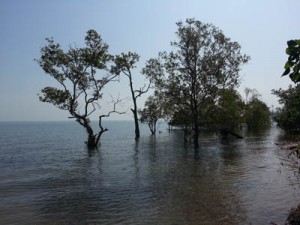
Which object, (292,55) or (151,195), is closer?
(292,55)

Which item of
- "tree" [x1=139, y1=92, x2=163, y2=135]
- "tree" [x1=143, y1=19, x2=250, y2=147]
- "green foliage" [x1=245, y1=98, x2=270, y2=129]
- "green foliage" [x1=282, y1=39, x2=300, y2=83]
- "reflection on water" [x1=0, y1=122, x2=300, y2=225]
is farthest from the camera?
"green foliage" [x1=245, y1=98, x2=270, y2=129]

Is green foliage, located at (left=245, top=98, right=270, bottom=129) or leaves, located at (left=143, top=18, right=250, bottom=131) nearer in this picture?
leaves, located at (left=143, top=18, right=250, bottom=131)

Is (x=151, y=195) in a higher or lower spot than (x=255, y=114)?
lower

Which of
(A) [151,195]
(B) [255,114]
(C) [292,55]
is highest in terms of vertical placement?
(B) [255,114]

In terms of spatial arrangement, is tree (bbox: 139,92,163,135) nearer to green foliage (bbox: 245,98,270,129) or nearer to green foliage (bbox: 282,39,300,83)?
green foliage (bbox: 245,98,270,129)

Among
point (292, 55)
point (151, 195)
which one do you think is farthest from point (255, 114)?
point (292, 55)

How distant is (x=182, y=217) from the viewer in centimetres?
1238

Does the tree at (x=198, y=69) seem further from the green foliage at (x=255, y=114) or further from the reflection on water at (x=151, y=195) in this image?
the green foliage at (x=255, y=114)

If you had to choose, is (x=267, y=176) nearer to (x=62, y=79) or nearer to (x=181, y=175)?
(x=181, y=175)

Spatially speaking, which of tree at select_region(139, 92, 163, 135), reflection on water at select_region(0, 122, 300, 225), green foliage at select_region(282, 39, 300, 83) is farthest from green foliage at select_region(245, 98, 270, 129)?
green foliage at select_region(282, 39, 300, 83)

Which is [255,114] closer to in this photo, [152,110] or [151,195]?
[152,110]

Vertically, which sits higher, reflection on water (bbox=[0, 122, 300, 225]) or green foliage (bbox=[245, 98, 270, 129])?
green foliage (bbox=[245, 98, 270, 129])

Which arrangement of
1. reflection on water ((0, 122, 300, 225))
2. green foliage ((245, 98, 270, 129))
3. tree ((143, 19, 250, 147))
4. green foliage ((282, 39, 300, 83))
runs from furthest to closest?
1. green foliage ((245, 98, 270, 129))
2. tree ((143, 19, 250, 147))
3. reflection on water ((0, 122, 300, 225))
4. green foliage ((282, 39, 300, 83))

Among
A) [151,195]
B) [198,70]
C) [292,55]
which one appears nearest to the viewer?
[292,55]
